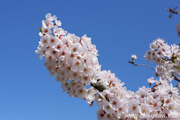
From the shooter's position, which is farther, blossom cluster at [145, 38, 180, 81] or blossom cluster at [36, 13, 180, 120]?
blossom cluster at [145, 38, 180, 81]

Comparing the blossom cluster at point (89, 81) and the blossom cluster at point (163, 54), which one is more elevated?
the blossom cluster at point (163, 54)

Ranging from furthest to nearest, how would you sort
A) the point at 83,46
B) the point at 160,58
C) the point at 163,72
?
the point at 163,72, the point at 160,58, the point at 83,46

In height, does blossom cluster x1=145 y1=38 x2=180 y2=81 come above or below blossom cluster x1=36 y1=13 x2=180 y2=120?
above

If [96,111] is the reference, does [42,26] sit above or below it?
above

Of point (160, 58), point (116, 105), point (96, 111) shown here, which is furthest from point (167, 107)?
point (160, 58)

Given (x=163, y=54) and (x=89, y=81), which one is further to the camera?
(x=163, y=54)

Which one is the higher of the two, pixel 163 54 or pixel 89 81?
pixel 163 54

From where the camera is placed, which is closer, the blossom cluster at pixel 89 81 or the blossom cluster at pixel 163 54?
the blossom cluster at pixel 89 81

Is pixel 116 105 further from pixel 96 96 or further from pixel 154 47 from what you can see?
pixel 154 47
